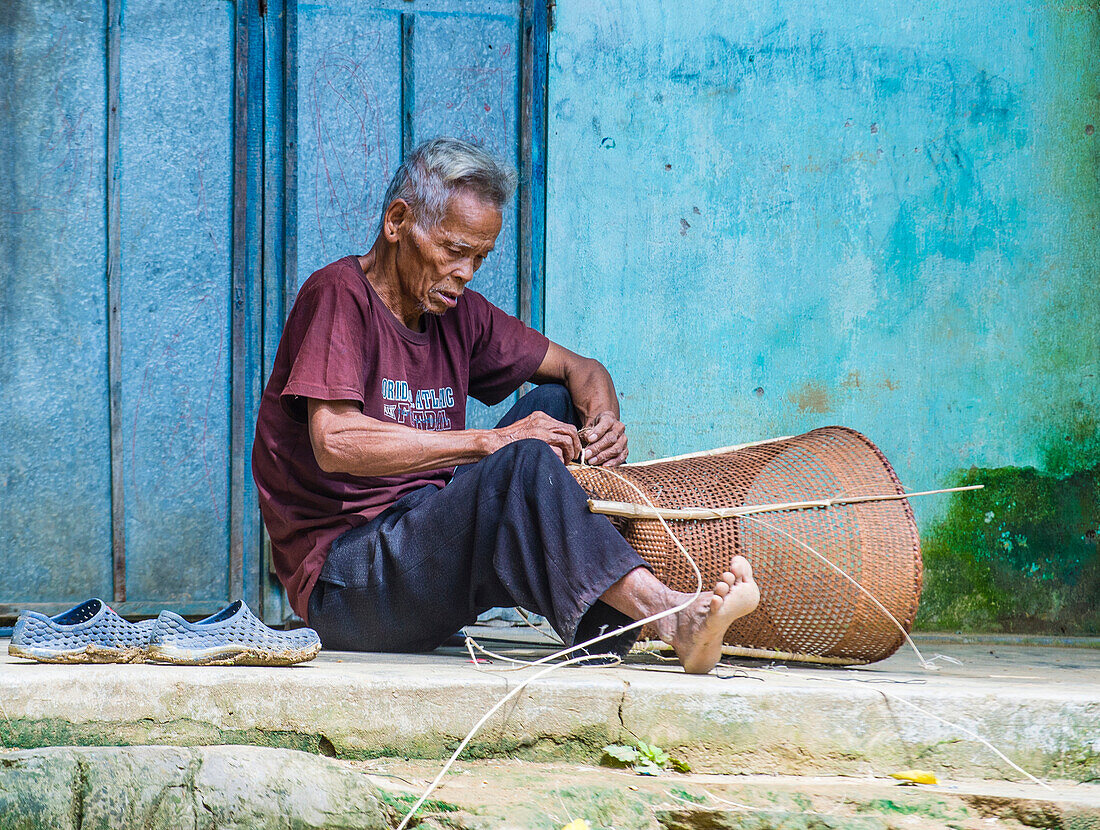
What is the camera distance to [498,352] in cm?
321

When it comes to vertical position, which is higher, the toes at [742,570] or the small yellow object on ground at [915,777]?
the toes at [742,570]

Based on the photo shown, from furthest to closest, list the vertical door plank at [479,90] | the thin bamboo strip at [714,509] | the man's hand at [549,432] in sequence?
the vertical door plank at [479,90] → the man's hand at [549,432] → the thin bamboo strip at [714,509]

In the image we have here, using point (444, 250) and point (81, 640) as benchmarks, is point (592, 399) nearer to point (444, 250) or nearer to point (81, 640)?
point (444, 250)

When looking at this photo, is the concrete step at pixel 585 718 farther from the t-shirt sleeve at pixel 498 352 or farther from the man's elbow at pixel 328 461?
the t-shirt sleeve at pixel 498 352

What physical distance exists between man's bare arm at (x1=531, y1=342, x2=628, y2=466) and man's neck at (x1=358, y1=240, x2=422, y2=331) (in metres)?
0.56

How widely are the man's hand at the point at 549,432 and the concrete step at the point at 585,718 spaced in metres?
0.66

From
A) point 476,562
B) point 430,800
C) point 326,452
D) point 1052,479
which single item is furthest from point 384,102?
point 1052,479

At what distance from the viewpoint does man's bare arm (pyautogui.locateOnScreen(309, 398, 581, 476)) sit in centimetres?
251

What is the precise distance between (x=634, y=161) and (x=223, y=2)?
151cm

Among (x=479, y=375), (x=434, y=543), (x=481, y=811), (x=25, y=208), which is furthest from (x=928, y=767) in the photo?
(x=25, y=208)

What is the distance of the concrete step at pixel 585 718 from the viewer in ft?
6.79

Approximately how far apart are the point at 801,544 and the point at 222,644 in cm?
132

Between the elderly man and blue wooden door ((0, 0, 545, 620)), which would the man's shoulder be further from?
blue wooden door ((0, 0, 545, 620))

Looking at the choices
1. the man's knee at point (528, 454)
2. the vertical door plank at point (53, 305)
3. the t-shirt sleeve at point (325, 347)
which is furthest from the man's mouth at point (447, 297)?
the vertical door plank at point (53, 305)
